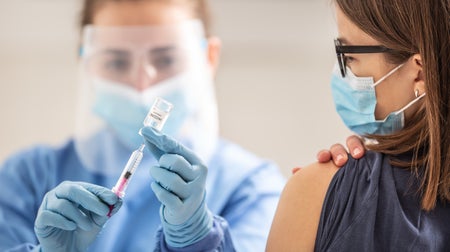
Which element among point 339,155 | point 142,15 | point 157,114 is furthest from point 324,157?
point 142,15

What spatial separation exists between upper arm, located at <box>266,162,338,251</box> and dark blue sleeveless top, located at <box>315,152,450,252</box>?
0.02 meters

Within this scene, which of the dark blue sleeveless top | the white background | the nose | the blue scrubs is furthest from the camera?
the white background

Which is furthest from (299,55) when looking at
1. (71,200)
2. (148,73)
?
(71,200)

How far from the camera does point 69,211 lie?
50.2 inches

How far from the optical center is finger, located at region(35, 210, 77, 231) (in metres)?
1.27

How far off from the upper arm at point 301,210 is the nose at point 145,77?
27.6 inches

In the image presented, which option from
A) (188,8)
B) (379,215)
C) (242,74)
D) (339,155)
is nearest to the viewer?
(379,215)

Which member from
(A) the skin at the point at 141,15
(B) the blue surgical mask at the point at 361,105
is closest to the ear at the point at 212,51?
(A) the skin at the point at 141,15

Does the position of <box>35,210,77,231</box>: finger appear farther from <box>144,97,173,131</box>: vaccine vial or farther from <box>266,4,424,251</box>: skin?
<box>266,4,424,251</box>: skin

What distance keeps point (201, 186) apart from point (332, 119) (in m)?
1.81

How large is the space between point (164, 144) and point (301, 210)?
0.29 m

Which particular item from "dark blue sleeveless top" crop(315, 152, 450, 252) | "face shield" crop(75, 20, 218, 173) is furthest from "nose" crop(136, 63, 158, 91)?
"dark blue sleeveless top" crop(315, 152, 450, 252)

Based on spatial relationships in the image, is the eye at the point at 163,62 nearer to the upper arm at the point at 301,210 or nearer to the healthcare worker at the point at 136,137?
the healthcare worker at the point at 136,137

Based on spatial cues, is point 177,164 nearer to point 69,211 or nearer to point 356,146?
point 69,211
